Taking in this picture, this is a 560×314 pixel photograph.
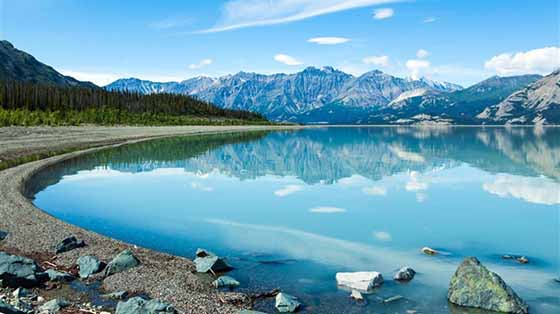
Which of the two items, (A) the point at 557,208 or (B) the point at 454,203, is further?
(B) the point at 454,203

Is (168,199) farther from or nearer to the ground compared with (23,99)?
nearer to the ground

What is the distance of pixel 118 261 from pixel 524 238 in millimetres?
17157

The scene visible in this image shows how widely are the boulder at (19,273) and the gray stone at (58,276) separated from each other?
0.55ft

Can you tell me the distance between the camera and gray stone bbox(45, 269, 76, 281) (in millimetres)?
13766

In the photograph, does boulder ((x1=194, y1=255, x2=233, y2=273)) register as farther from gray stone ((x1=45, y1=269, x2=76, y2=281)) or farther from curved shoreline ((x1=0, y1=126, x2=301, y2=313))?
gray stone ((x1=45, y1=269, x2=76, y2=281))

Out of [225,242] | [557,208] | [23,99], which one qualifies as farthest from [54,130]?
[557,208]

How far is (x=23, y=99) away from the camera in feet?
423

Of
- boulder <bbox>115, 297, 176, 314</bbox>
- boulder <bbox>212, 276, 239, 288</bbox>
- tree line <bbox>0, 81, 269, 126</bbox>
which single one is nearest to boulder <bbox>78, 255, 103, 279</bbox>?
boulder <bbox>115, 297, 176, 314</bbox>

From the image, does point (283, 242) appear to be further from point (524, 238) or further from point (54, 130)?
point (54, 130)

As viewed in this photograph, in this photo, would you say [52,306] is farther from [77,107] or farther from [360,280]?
[77,107]

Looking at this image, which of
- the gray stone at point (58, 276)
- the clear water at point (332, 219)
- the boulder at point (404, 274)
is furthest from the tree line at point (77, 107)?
the boulder at point (404, 274)

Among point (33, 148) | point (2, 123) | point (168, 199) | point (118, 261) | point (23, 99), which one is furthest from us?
point (23, 99)

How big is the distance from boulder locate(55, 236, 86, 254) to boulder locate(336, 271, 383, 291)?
975cm

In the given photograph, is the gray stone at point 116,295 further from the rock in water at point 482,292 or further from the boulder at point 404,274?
the rock in water at point 482,292
